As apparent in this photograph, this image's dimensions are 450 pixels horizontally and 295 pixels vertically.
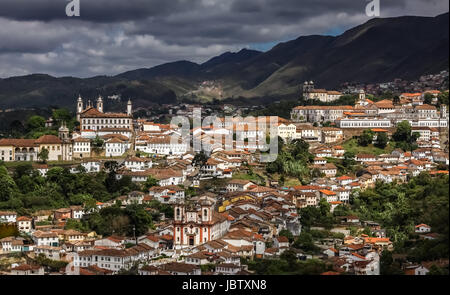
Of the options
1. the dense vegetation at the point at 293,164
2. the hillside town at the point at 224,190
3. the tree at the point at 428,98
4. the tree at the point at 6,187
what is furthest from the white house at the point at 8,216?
the tree at the point at 428,98

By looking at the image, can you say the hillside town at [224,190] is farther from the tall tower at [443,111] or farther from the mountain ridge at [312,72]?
the mountain ridge at [312,72]

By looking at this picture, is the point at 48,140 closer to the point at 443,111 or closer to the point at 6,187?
the point at 6,187

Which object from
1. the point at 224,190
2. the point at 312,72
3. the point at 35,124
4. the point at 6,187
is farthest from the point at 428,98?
the point at 312,72

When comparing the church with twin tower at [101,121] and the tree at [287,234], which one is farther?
the church with twin tower at [101,121]

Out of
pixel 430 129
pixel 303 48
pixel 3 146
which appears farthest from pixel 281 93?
pixel 3 146

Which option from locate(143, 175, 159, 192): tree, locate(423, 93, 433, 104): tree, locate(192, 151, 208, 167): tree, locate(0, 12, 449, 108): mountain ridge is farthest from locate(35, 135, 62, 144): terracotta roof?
locate(0, 12, 449, 108): mountain ridge

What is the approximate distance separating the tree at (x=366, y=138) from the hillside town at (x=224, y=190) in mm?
79

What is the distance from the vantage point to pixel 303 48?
14850cm

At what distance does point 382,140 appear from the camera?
136ft

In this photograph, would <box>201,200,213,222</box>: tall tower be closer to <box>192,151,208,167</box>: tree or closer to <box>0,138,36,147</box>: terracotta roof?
<box>192,151,208,167</box>: tree

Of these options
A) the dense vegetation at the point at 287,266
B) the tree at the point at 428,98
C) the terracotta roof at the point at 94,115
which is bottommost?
the dense vegetation at the point at 287,266

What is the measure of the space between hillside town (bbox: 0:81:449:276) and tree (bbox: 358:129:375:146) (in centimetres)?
8

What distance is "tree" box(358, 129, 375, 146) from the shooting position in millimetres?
42031

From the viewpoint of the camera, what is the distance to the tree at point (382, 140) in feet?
136
